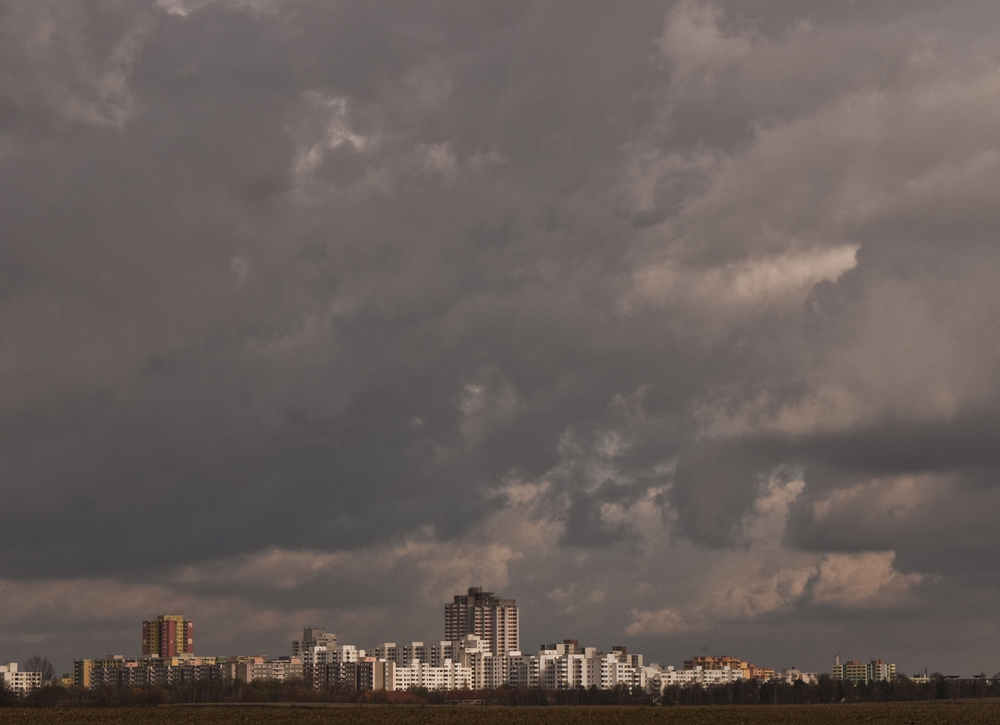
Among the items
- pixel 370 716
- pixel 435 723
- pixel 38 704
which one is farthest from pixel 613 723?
pixel 38 704

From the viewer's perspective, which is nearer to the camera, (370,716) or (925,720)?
(925,720)

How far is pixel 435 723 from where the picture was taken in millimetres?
99250

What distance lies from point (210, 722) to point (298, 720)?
858 centimetres

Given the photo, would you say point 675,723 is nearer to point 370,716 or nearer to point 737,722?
point 737,722

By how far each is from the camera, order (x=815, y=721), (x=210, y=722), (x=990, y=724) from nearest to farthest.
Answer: (x=990, y=724), (x=210, y=722), (x=815, y=721)

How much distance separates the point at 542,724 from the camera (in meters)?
101

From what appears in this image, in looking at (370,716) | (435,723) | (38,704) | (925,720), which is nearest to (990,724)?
(925,720)

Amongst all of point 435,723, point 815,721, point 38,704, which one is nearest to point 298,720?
point 435,723

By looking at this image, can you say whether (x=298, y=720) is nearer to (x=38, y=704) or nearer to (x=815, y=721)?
(x=815, y=721)

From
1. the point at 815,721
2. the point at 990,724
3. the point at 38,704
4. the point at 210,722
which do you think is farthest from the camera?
the point at 38,704

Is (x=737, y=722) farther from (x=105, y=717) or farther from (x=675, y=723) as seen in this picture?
(x=105, y=717)

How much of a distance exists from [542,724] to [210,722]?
88.7ft

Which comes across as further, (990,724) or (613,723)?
(613,723)

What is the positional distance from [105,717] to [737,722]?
56704 millimetres
